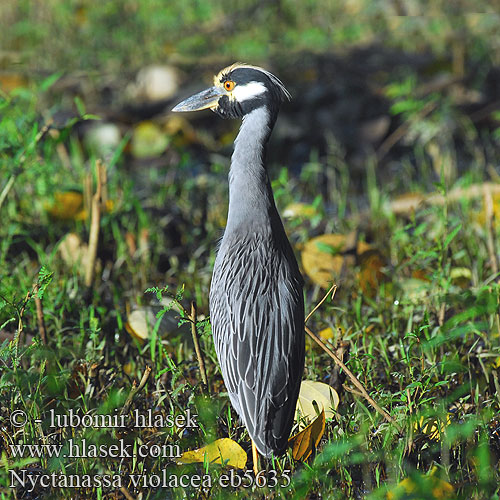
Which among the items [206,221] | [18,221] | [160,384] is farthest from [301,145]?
[160,384]

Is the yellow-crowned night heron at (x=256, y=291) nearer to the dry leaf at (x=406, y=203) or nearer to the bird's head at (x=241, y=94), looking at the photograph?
the bird's head at (x=241, y=94)

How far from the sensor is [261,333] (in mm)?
2395

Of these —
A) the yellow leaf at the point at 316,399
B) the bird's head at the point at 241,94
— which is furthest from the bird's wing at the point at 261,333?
the bird's head at the point at 241,94

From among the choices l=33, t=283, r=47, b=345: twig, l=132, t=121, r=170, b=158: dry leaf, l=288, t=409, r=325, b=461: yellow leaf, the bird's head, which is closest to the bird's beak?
the bird's head

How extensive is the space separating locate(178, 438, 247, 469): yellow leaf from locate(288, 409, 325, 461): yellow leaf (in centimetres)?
17

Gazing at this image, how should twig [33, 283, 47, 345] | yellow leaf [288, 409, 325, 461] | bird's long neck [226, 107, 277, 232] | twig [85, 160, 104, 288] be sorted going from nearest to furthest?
1. yellow leaf [288, 409, 325, 461]
2. bird's long neck [226, 107, 277, 232]
3. twig [33, 283, 47, 345]
4. twig [85, 160, 104, 288]

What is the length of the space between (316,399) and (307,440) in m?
0.23

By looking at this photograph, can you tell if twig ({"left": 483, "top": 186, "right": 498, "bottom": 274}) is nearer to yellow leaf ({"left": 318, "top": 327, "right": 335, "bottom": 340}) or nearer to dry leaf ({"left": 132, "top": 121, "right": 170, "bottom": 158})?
yellow leaf ({"left": 318, "top": 327, "right": 335, "bottom": 340})

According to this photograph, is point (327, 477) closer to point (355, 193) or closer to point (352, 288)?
point (352, 288)

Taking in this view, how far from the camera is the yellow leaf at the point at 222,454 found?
→ 2424mm

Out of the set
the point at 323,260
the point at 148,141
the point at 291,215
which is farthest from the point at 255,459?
the point at 148,141

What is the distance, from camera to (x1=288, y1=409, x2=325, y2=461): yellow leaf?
2414mm

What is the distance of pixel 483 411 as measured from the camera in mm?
2541

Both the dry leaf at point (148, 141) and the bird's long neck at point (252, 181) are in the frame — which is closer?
the bird's long neck at point (252, 181)
